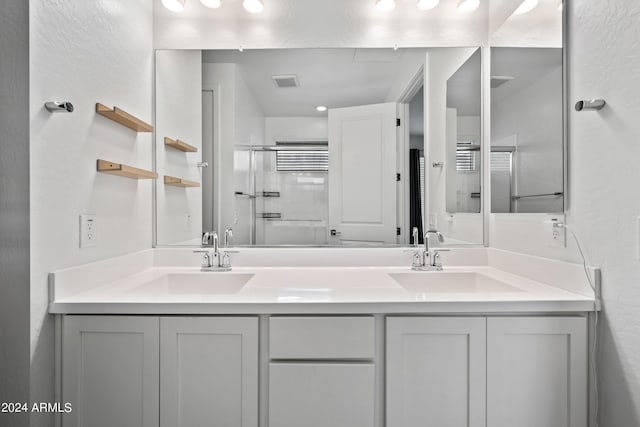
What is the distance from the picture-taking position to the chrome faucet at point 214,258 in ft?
5.56

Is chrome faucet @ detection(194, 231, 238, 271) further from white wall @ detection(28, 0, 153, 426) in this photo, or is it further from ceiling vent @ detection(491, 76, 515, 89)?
ceiling vent @ detection(491, 76, 515, 89)

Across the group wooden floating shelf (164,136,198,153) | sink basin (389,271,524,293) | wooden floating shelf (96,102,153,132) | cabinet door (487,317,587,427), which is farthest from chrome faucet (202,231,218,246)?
cabinet door (487,317,587,427)

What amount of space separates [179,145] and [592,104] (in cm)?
169

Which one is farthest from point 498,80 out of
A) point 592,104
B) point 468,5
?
point 592,104

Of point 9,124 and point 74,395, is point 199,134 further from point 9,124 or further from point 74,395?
point 74,395

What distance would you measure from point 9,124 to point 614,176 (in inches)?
68.7

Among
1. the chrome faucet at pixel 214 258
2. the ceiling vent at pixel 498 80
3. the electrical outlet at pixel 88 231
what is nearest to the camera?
the electrical outlet at pixel 88 231

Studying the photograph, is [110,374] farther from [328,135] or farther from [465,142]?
[465,142]

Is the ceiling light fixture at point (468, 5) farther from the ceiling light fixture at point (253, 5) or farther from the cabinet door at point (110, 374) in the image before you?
the cabinet door at point (110, 374)

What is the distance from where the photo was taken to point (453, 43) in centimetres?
180

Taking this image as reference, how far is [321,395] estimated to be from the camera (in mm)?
1116

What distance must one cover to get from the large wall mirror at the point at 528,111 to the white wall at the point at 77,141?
1668mm

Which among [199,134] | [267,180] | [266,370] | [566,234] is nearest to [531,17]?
[566,234]

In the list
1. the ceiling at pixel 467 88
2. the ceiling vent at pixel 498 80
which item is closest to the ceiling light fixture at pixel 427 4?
the ceiling at pixel 467 88
